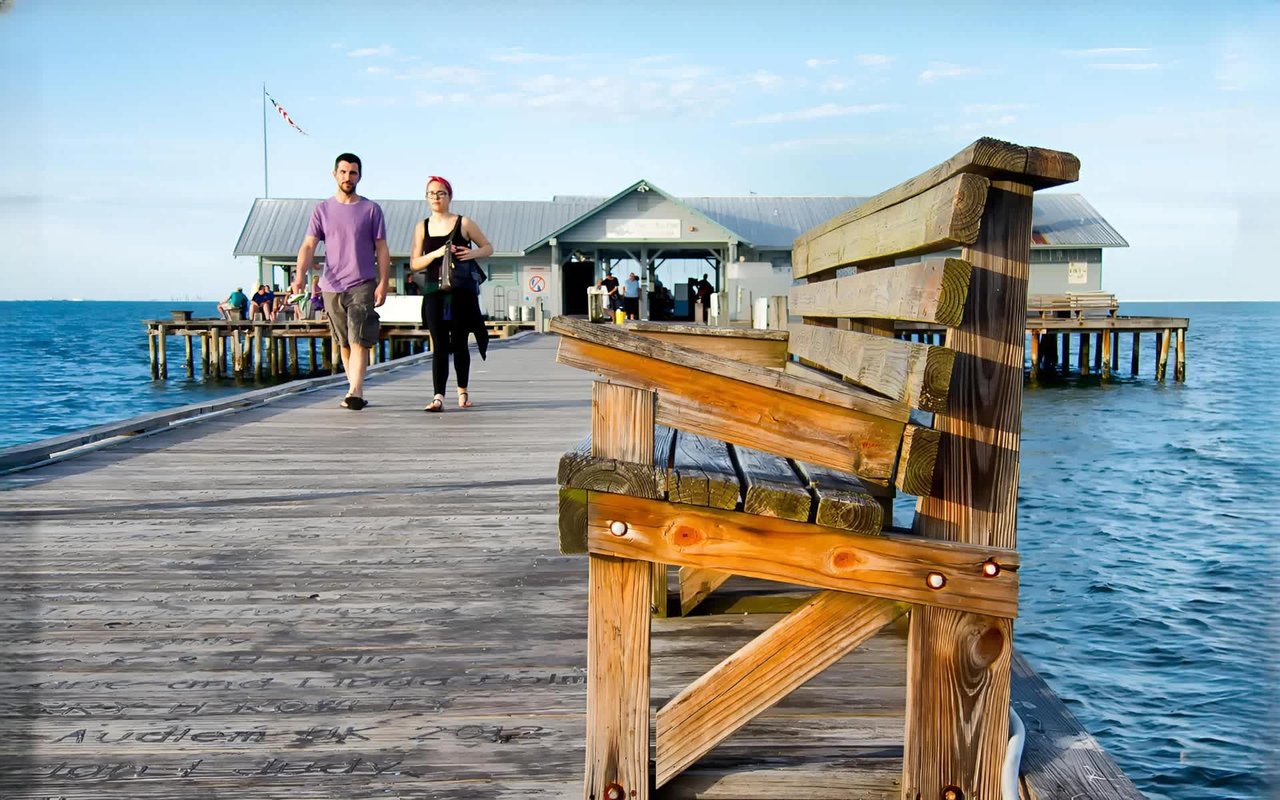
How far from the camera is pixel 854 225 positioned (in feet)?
11.8

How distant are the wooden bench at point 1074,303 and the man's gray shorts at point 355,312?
32.1m

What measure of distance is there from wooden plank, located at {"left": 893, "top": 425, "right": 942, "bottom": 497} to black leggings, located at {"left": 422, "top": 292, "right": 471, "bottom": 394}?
23.1 ft

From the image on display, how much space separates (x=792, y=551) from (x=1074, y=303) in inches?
1523

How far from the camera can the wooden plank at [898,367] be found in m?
2.22

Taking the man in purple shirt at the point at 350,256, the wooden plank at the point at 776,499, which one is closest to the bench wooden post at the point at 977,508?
the wooden plank at the point at 776,499

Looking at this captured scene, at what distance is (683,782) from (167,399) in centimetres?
3460

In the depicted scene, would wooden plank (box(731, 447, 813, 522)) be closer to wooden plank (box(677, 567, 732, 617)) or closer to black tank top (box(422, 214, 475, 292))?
wooden plank (box(677, 567, 732, 617))

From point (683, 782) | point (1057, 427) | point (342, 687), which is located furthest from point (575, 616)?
point (1057, 427)

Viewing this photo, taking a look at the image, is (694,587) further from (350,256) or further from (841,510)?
(350,256)

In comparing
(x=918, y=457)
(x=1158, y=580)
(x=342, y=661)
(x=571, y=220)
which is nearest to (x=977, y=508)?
(x=918, y=457)

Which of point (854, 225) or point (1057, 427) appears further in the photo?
point (1057, 427)

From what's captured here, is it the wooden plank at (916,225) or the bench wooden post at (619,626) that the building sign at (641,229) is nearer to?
the wooden plank at (916,225)

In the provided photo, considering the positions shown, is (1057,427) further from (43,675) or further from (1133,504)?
(43,675)

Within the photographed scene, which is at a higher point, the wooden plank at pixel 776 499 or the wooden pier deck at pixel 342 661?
the wooden plank at pixel 776 499
